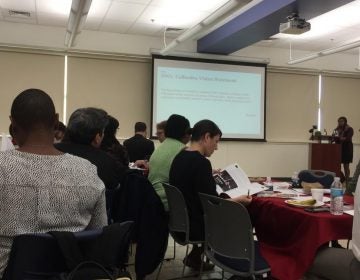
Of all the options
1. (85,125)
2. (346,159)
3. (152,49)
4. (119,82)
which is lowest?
(346,159)

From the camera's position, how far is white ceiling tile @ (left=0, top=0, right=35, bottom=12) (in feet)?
19.0

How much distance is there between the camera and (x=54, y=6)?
5977mm

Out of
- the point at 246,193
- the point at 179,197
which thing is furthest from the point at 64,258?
the point at 246,193

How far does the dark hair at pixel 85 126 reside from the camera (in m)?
2.25

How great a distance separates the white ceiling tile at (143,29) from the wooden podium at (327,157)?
380 cm

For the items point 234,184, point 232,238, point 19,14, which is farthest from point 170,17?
point 232,238

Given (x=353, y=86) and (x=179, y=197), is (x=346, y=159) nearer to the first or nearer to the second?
(x=353, y=86)

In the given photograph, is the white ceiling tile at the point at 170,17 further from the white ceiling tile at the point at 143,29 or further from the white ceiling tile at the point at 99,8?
the white ceiling tile at the point at 99,8

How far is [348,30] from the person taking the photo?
6891mm

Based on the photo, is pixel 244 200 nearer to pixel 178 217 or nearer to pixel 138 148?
pixel 178 217

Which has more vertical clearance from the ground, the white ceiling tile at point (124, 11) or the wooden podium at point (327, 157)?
the white ceiling tile at point (124, 11)

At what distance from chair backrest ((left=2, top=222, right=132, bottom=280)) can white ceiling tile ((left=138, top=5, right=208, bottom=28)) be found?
5.16m

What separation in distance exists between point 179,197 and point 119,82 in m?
5.32

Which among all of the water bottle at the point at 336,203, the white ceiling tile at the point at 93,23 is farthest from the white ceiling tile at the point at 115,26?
the water bottle at the point at 336,203
